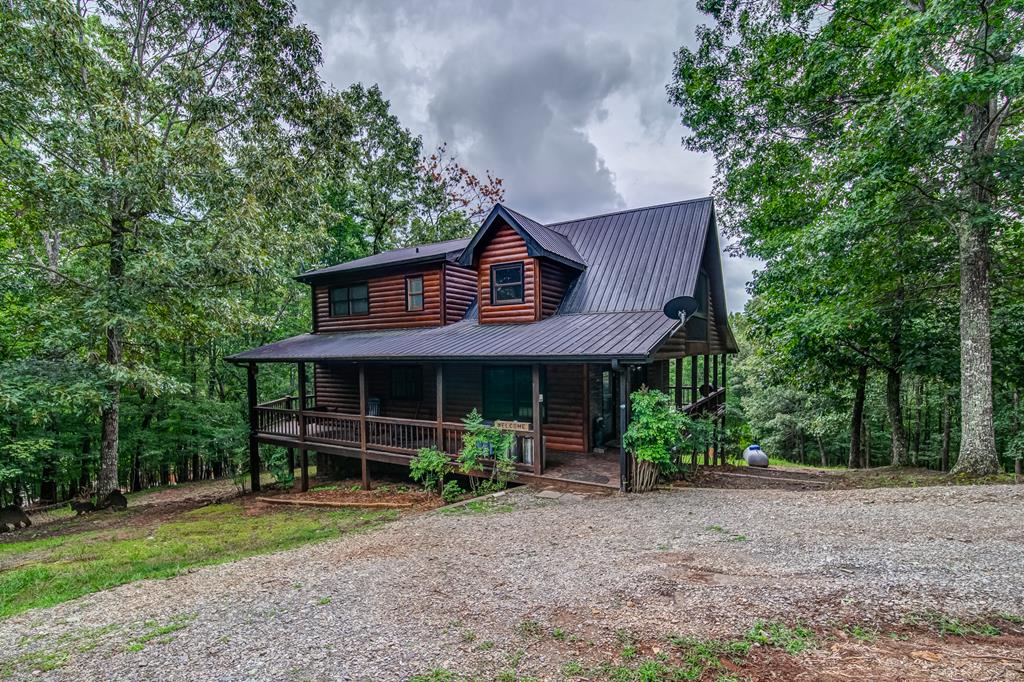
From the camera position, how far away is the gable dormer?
1244cm

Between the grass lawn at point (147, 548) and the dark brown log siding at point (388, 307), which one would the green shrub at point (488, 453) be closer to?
the grass lawn at point (147, 548)

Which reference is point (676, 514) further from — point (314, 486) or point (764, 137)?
point (764, 137)

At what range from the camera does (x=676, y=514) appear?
7.24m

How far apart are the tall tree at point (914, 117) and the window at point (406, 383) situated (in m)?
11.2

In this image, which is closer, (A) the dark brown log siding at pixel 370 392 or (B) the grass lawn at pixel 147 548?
(B) the grass lawn at pixel 147 548

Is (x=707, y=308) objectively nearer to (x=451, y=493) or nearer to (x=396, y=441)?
(x=451, y=493)

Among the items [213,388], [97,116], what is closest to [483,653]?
[97,116]

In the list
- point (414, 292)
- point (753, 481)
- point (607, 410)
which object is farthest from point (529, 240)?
point (753, 481)

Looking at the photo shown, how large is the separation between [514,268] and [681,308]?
458cm

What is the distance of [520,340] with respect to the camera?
10.7 meters

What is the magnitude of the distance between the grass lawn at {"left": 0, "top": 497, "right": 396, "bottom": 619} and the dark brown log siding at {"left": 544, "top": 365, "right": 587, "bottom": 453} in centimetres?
470

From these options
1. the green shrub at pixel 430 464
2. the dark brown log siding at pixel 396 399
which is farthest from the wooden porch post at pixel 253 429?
the green shrub at pixel 430 464

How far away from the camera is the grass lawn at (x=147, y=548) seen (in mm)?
6258

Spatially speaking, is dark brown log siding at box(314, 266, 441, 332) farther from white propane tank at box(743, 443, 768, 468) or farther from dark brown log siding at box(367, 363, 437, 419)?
white propane tank at box(743, 443, 768, 468)
